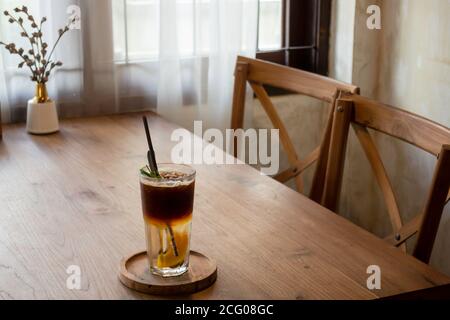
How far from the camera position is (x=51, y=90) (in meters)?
2.21

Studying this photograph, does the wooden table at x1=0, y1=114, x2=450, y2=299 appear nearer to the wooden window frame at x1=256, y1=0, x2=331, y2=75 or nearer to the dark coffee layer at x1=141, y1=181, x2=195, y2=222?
the dark coffee layer at x1=141, y1=181, x2=195, y2=222

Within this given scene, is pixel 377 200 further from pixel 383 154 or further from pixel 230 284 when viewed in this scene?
pixel 230 284

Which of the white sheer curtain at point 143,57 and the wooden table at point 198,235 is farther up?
the white sheer curtain at point 143,57

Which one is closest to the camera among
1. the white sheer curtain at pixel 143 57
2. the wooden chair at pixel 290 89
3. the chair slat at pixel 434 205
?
the chair slat at pixel 434 205

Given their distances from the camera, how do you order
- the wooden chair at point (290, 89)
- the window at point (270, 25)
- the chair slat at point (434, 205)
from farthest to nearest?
1. the window at point (270, 25)
2. the wooden chair at point (290, 89)
3. the chair slat at point (434, 205)

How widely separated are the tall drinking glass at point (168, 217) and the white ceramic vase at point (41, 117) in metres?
0.91

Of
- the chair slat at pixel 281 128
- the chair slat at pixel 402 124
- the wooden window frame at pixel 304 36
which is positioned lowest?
the chair slat at pixel 281 128

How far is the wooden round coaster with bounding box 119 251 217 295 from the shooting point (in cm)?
116

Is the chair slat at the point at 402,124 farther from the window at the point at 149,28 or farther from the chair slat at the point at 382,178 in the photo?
the window at the point at 149,28

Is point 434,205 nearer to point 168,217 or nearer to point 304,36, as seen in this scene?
point 168,217

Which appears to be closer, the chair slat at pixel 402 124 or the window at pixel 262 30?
the chair slat at pixel 402 124

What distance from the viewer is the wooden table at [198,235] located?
1186 mm

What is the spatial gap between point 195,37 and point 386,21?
0.65 m

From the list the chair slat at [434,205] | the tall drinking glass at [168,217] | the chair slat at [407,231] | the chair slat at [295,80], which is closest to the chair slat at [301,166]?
the chair slat at [295,80]
